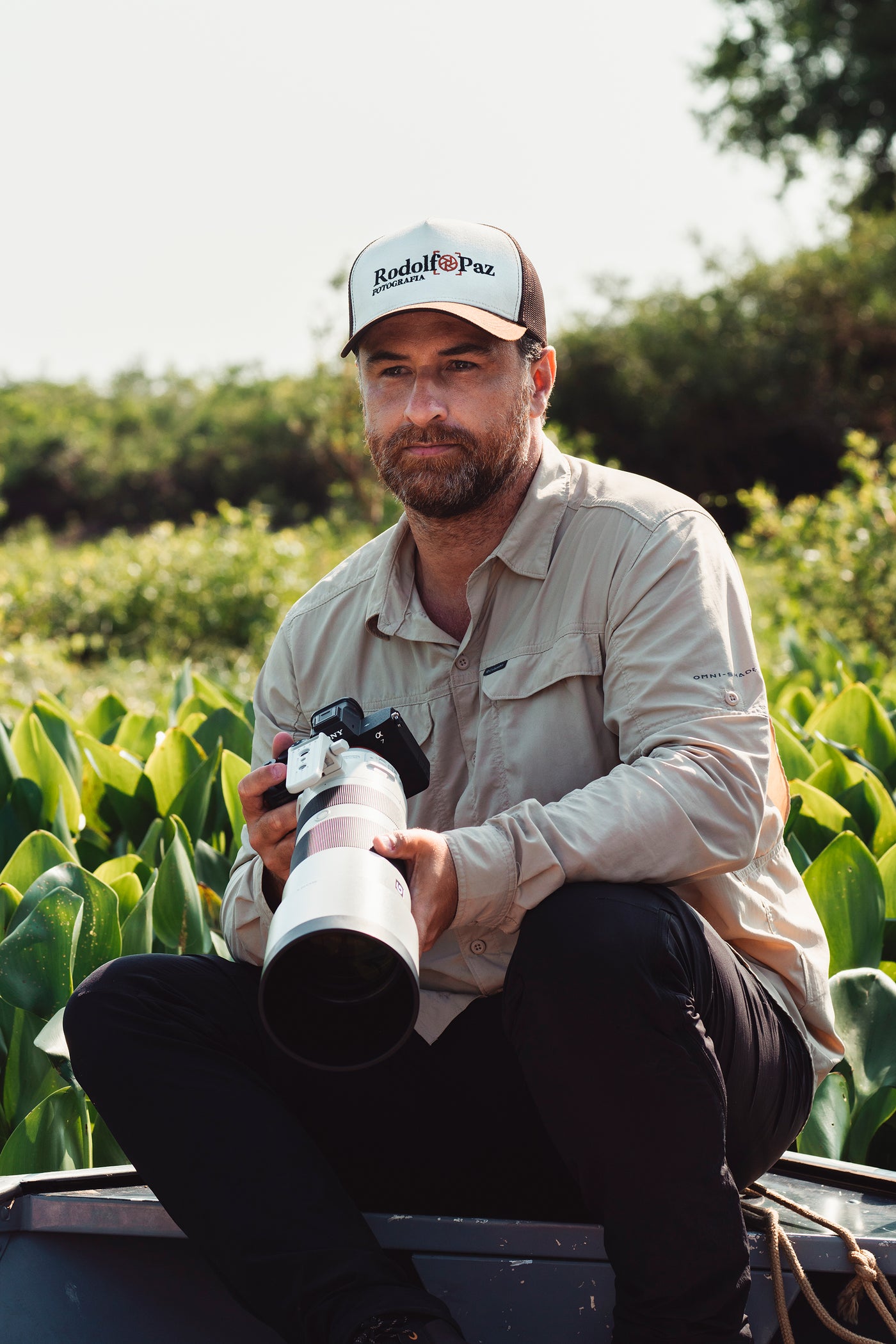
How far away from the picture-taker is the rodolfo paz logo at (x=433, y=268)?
183 cm

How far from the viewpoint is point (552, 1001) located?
1349mm

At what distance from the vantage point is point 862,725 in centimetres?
286

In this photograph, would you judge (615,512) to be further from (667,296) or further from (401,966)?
(667,296)

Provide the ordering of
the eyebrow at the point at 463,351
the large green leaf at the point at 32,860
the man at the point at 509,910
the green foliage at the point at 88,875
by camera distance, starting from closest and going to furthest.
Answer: the man at the point at 509,910, the green foliage at the point at 88,875, the eyebrow at the point at 463,351, the large green leaf at the point at 32,860

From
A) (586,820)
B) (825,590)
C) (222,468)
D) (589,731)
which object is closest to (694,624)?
(589,731)

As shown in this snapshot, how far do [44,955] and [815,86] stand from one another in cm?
→ 1591

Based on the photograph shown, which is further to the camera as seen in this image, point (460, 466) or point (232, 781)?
point (232, 781)

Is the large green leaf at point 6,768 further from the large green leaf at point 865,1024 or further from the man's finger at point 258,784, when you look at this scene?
the large green leaf at point 865,1024

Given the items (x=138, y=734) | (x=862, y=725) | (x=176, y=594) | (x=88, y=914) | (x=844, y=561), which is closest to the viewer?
(x=88, y=914)

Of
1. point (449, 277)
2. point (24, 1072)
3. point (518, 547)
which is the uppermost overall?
point (449, 277)

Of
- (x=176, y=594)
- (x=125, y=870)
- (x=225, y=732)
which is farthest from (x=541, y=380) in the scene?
(x=176, y=594)

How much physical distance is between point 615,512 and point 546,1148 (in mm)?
867

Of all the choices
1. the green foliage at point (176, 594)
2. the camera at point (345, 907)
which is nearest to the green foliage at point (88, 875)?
the camera at point (345, 907)

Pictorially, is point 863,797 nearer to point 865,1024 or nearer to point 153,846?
point 865,1024
